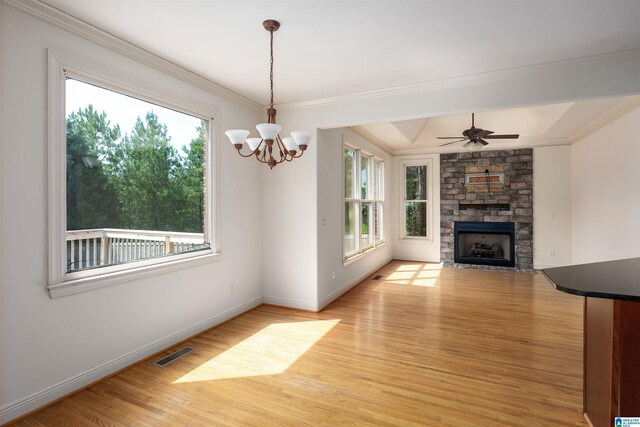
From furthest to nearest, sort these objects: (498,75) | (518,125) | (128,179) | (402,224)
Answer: (402,224), (518,125), (498,75), (128,179)

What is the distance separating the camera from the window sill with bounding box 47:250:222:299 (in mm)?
2307

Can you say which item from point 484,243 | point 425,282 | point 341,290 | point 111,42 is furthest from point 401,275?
point 111,42

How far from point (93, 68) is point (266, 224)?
8.21 ft

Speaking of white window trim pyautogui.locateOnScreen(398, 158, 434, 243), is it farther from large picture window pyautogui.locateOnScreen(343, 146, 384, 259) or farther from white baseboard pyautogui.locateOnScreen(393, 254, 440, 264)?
large picture window pyautogui.locateOnScreen(343, 146, 384, 259)

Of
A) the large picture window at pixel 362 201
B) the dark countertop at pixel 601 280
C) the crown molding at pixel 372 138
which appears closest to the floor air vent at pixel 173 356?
the large picture window at pixel 362 201

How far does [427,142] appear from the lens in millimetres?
7172

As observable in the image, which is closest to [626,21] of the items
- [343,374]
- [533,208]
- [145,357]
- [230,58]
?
[230,58]

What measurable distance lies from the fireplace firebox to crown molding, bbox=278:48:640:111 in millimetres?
4388

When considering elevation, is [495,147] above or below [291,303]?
above

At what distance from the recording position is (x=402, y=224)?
7875 millimetres

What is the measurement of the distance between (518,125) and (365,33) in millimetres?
4855

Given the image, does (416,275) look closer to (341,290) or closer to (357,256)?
(357,256)

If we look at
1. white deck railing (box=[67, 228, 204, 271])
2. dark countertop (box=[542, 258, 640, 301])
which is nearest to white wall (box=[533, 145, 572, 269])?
dark countertop (box=[542, 258, 640, 301])

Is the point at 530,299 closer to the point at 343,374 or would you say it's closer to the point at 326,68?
the point at 343,374
